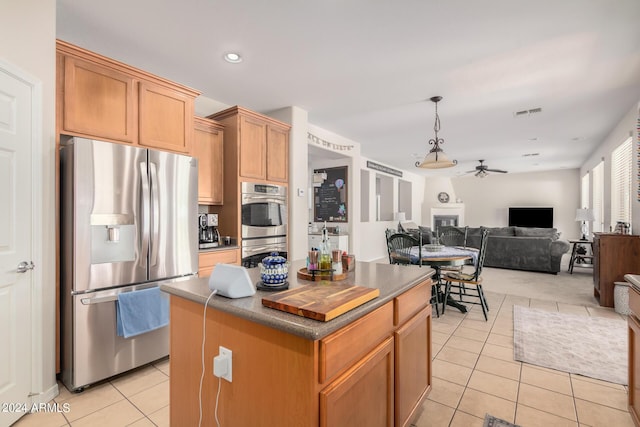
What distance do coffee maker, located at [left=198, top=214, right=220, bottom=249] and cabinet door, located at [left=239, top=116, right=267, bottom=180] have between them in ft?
2.01

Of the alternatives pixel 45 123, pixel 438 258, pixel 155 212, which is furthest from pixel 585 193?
pixel 45 123

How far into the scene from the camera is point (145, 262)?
96.1 inches

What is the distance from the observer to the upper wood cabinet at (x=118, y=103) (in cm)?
224

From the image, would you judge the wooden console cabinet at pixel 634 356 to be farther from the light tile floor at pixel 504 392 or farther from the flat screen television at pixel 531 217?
the flat screen television at pixel 531 217

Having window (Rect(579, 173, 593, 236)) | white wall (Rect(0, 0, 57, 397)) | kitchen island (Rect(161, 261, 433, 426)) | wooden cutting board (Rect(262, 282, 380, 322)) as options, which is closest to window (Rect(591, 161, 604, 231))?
window (Rect(579, 173, 593, 236))

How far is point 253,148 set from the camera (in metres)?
3.66

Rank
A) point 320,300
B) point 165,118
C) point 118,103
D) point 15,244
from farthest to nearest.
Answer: point 165,118 → point 118,103 → point 15,244 → point 320,300

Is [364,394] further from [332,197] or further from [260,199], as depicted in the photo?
[332,197]

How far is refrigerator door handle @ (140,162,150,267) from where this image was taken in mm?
2416

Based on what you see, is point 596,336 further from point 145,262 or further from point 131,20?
point 131,20

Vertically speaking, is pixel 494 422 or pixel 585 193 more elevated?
pixel 585 193

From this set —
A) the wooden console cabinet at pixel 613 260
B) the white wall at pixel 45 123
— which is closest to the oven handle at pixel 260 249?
the white wall at pixel 45 123

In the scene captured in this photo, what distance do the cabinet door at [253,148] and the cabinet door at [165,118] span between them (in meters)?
0.67

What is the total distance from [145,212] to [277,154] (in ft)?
6.28
